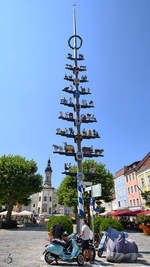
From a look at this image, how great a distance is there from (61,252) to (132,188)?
33.9 metres

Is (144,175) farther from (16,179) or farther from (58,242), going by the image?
(58,242)

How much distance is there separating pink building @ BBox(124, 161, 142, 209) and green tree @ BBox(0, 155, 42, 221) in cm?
1910

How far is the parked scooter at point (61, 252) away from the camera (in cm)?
698

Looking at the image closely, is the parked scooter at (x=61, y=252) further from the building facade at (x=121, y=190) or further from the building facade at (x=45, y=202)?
the building facade at (x=45, y=202)

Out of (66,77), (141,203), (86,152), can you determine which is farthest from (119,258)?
(141,203)

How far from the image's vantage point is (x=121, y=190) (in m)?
43.2

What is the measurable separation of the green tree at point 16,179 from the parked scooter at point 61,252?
2011 cm

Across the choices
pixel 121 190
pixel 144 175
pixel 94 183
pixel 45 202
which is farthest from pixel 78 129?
pixel 45 202

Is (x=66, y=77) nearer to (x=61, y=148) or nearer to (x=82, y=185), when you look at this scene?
(x=61, y=148)

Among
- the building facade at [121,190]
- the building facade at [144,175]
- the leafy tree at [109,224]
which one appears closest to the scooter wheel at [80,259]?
the leafy tree at [109,224]

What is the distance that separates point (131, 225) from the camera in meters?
25.5

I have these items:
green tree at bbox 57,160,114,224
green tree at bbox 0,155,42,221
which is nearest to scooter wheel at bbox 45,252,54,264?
green tree at bbox 57,160,114,224

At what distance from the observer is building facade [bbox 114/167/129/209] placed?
4139 centimetres

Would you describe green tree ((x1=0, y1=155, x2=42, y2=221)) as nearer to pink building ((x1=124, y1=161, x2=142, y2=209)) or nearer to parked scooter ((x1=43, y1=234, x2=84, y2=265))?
pink building ((x1=124, y1=161, x2=142, y2=209))
